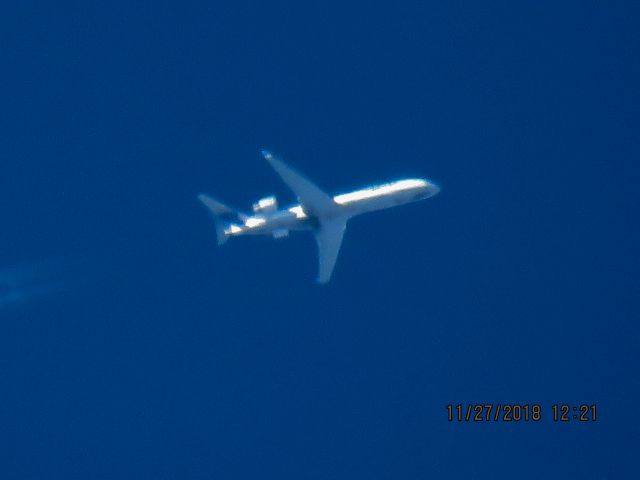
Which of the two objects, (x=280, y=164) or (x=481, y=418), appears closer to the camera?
(x=280, y=164)

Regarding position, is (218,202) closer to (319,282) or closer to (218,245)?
(218,245)

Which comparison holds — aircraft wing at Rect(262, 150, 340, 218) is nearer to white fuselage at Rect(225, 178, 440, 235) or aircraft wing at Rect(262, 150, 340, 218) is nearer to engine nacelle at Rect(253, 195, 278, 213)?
white fuselage at Rect(225, 178, 440, 235)

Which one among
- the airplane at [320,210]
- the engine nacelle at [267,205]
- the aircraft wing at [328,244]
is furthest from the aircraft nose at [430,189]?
the engine nacelle at [267,205]

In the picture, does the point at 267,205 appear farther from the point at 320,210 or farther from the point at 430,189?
the point at 430,189

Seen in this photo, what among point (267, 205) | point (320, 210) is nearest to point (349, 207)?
point (320, 210)

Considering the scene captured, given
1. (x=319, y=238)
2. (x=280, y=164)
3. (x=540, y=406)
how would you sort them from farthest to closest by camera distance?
(x=540, y=406) < (x=319, y=238) < (x=280, y=164)

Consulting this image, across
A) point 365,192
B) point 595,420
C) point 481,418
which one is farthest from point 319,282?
point 595,420
